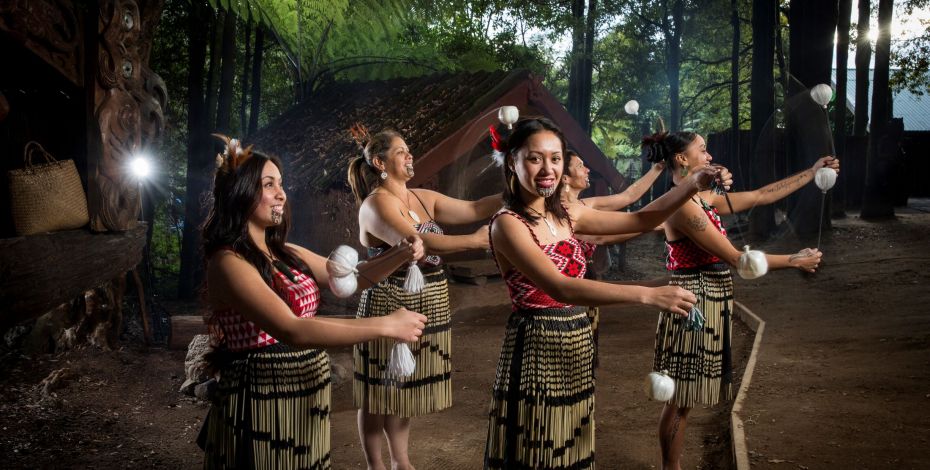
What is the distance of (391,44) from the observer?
11.4 m

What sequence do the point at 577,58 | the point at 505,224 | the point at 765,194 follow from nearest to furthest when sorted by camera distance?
the point at 505,224, the point at 765,194, the point at 577,58

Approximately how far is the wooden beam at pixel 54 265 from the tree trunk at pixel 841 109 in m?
14.4

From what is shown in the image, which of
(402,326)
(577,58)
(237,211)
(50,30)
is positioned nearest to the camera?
(402,326)

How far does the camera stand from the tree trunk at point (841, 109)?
1609 centimetres

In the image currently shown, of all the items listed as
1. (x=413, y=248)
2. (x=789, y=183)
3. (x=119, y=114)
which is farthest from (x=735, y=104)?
(x=413, y=248)

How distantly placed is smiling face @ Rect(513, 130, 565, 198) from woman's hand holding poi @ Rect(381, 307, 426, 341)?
89cm

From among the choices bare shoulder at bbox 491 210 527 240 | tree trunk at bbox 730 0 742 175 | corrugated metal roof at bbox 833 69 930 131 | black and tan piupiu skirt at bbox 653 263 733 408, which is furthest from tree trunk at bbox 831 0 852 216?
bare shoulder at bbox 491 210 527 240

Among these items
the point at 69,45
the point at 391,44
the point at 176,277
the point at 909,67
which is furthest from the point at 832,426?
the point at 909,67

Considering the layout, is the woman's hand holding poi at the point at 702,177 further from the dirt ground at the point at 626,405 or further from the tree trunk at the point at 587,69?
the tree trunk at the point at 587,69

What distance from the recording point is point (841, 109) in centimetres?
1712

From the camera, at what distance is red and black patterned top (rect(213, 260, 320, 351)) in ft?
8.82

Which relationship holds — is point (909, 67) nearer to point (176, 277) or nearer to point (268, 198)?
point (176, 277)

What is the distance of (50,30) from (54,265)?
1.72 meters

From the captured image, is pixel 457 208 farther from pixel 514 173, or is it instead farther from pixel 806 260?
pixel 806 260
